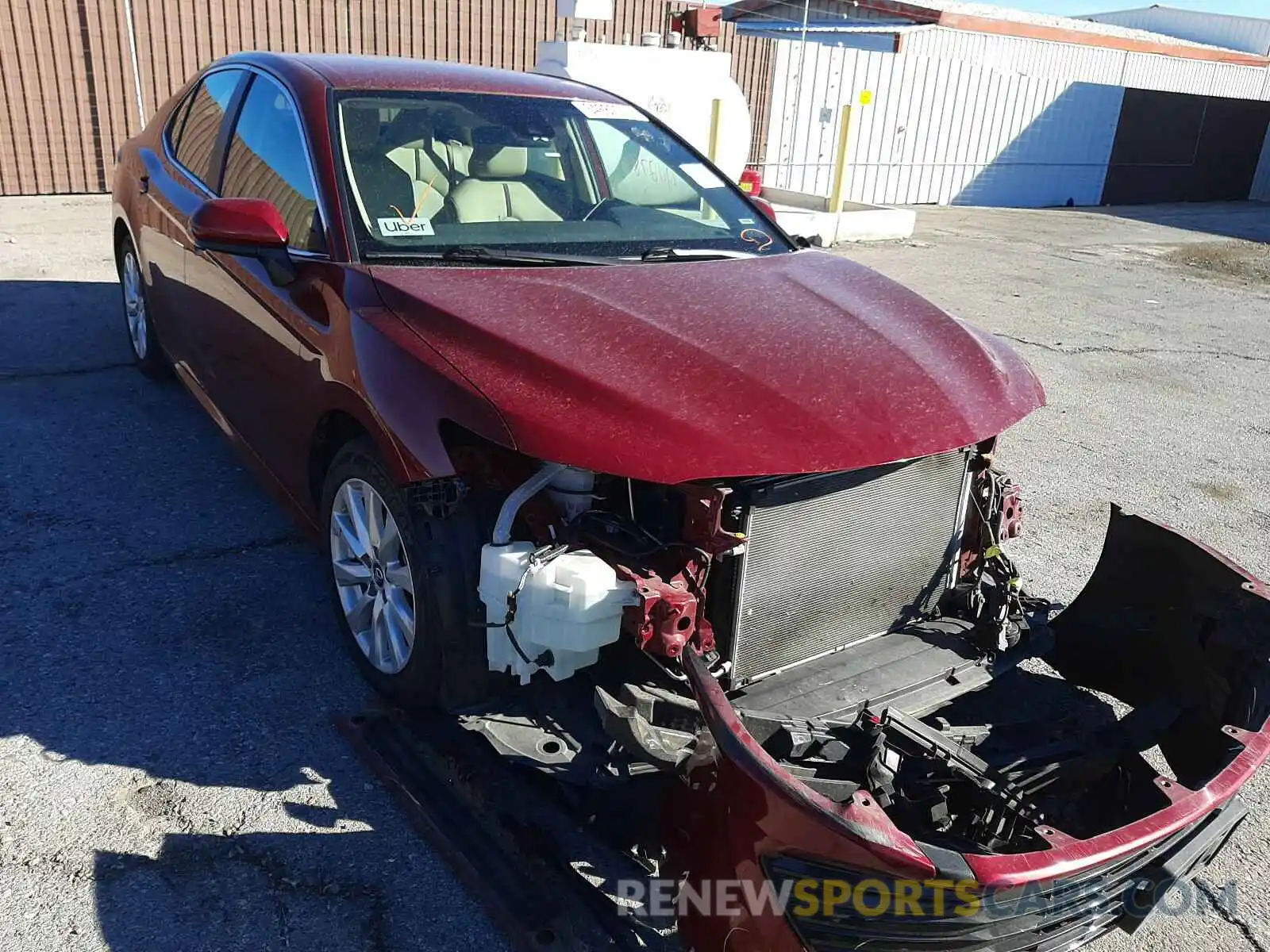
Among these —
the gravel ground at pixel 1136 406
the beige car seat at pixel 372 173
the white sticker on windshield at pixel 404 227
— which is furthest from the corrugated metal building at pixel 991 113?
the white sticker on windshield at pixel 404 227

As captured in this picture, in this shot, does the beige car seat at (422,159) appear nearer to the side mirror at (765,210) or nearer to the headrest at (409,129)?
the headrest at (409,129)

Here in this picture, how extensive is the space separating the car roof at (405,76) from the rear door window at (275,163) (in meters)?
0.11

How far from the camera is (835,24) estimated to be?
81.7 ft

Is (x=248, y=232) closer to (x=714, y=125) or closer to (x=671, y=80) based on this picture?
(x=671, y=80)

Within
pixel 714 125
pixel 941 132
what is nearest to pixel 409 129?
pixel 714 125

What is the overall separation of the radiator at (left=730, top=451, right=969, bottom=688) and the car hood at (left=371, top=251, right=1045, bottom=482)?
17 cm

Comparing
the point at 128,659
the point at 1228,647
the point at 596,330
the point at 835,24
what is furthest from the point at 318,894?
the point at 835,24

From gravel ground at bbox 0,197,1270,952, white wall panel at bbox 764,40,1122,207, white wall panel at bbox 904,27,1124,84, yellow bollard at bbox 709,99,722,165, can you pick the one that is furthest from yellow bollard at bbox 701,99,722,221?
white wall panel at bbox 904,27,1124,84

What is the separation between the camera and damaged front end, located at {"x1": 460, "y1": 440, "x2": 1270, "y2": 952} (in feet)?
6.49

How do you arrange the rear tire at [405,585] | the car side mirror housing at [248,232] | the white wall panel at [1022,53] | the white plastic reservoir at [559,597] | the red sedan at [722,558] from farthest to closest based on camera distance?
1. the white wall panel at [1022,53]
2. the car side mirror housing at [248,232]
3. the rear tire at [405,585]
4. the white plastic reservoir at [559,597]
5. the red sedan at [722,558]

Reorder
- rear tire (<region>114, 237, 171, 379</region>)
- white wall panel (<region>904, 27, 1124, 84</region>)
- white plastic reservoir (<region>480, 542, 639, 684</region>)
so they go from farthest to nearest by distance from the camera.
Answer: white wall panel (<region>904, 27, 1124, 84</region>), rear tire (<region>114, 237, 171, 379</region>), white plastic reservoir (<region>480, 542, 639, 684</region>)

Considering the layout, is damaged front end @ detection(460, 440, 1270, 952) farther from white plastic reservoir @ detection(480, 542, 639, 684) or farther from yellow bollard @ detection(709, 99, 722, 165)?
yellow bollard @ detection(709, 99, 722, 165)

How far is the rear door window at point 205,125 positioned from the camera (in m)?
4.25

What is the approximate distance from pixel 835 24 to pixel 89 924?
2621cm
